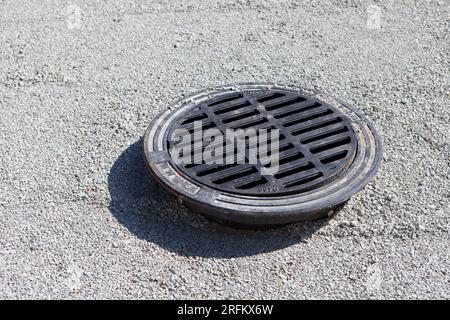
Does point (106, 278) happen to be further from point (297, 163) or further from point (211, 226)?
point (297, 163)

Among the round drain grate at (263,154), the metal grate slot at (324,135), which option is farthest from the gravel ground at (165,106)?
the metal grate slot at (324,135)

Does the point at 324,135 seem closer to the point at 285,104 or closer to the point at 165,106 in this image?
the point at 285,104

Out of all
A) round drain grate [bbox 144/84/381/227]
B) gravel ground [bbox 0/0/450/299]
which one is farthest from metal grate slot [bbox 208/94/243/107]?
gravel ground [bbox 0/0/450/299]

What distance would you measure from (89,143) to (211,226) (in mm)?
923

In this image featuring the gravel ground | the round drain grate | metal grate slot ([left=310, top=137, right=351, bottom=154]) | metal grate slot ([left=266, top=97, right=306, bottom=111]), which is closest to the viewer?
the gravel ground

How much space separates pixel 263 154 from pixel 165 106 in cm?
82

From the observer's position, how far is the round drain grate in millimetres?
2971

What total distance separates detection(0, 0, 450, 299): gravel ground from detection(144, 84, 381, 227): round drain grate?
159 millimetres

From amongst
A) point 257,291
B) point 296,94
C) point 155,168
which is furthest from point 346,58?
point 257,291

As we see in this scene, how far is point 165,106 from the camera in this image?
3809mm

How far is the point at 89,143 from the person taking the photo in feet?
11.7

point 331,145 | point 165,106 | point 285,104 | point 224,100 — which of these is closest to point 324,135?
point 331,145

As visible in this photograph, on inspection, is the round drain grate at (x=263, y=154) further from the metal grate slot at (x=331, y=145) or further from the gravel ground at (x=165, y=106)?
the gravel ground at (x=165, y=106)

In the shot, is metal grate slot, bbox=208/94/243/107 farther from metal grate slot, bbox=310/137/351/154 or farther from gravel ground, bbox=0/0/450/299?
metal grate slot, bbox=310/137/351/154
